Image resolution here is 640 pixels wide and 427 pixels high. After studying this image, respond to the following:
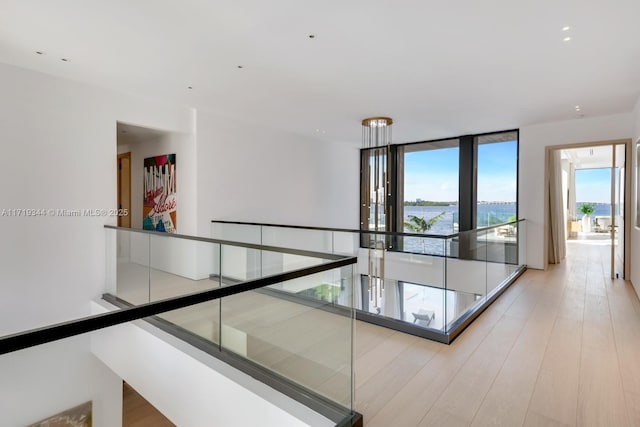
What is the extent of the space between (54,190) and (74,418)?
102 inches

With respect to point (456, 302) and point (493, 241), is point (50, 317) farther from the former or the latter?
point (493, 241)

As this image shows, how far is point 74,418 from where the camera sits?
3.34m

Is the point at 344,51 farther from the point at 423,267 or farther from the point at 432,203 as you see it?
the point at 432,203

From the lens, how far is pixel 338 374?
2.10m

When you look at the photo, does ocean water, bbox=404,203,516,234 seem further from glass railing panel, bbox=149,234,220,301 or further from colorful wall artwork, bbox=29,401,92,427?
colorful wall artwork, bbox=29,401,92,427

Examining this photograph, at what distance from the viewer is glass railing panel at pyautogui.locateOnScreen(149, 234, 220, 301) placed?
346 cm

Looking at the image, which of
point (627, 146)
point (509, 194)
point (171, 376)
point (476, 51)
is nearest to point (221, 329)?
point (171, 376)

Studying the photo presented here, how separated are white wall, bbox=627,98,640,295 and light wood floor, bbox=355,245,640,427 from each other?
91cm

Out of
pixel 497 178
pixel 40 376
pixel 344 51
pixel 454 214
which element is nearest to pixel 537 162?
pixel 497 178

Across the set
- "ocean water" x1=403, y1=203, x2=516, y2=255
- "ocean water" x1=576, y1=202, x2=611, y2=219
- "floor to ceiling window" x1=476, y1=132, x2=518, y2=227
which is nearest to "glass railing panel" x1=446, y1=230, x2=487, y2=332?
"ocean water" x1=403, y1=203, x2=516, y2=255

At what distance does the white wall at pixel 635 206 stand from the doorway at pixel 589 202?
0.94 ft

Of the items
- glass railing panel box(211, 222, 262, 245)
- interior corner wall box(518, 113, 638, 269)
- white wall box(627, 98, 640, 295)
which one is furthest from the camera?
interior corner wall box(518, 113, 638, 269)

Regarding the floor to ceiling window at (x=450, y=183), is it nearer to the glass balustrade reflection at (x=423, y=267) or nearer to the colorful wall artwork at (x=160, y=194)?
the glass balustrade reflection at (x=423, y=267)

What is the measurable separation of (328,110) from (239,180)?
2.05m
